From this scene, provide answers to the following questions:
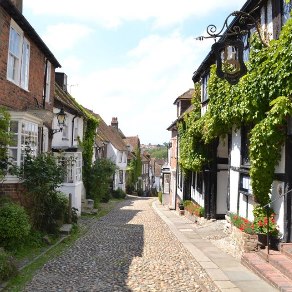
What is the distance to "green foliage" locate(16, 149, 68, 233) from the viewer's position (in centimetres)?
1229

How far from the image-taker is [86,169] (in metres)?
28.2

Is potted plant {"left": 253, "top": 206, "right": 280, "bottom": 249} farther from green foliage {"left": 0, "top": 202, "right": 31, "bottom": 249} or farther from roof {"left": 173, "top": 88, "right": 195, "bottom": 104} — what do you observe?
roof {"left": 173, "top": 88, "right": 195, "bottom": 104}

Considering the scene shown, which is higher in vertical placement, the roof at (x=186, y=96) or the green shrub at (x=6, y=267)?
the roof at (x=186, y=96)

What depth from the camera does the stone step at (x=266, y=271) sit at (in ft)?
25.0

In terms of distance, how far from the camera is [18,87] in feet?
43.3

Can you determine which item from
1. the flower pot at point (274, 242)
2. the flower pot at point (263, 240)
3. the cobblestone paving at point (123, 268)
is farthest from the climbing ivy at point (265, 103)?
the cobblestone paving at point (123, 268)

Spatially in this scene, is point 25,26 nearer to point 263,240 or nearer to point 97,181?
point 263,240

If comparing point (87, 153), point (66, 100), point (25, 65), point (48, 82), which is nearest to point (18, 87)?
point (25, 65)

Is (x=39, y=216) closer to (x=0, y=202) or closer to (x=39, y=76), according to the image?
(x=0, y=202)

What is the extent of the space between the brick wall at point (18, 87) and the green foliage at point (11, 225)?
3272mm

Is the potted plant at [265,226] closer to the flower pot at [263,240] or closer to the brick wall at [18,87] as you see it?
the flower pot at [263,240]

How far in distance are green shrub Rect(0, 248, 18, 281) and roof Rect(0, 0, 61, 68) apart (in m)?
6.93

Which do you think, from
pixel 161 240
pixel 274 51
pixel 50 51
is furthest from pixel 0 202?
pixel 274 51

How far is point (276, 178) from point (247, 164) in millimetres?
2423
